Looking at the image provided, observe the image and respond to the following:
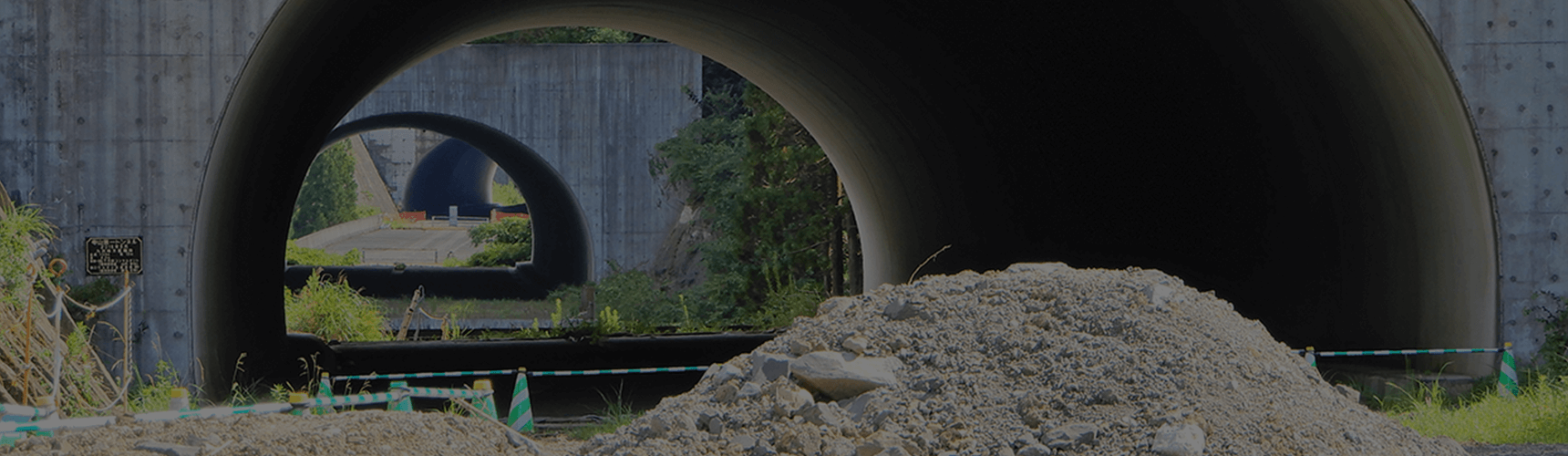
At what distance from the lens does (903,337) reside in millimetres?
5375

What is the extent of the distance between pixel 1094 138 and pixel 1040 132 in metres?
0.47

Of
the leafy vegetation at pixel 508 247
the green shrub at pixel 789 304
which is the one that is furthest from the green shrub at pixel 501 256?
the green shrub at pixel 789 304

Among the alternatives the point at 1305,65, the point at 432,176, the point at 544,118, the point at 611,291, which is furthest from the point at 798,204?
the point at 432,176

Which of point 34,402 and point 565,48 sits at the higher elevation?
point 565,48

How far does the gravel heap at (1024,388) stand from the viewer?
187 inches

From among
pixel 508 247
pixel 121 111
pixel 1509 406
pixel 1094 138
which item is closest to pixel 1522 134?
pixel 1509 406

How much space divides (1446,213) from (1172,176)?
3.01 metres

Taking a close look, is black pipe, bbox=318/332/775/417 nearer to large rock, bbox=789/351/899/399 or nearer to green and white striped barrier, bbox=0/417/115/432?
green and white striped barrier, bbox=0/417/115/432

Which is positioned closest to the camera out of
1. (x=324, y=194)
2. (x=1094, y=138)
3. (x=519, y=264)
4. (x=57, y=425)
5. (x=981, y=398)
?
(x=981, y=398)

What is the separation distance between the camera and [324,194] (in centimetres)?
4472

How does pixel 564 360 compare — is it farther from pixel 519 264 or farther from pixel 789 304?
pixel 519 264

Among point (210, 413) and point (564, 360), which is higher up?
point (210, 413)

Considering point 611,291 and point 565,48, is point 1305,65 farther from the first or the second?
point 565,48

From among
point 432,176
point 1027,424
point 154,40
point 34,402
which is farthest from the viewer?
point 432,176
